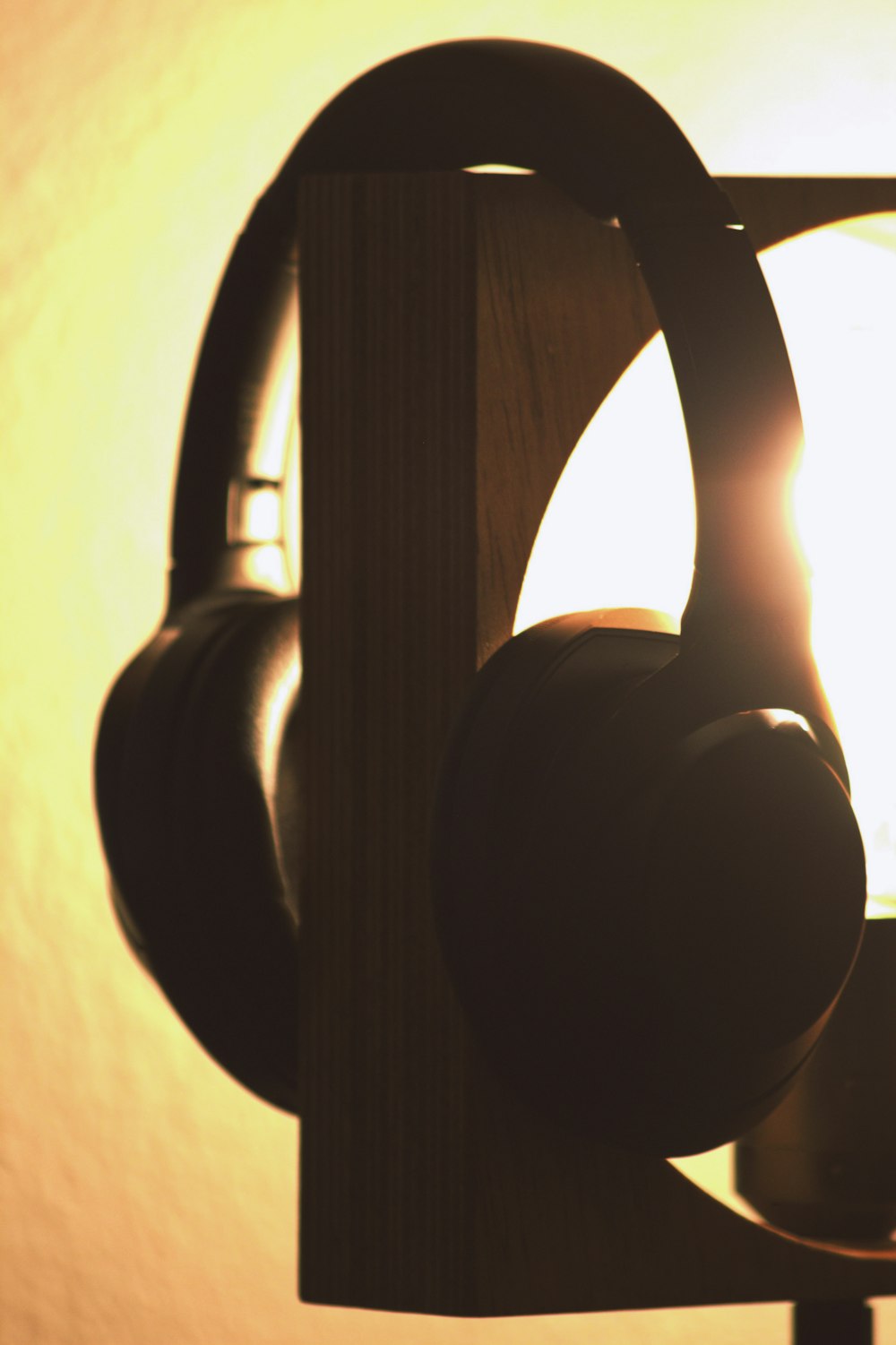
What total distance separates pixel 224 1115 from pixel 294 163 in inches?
18.8

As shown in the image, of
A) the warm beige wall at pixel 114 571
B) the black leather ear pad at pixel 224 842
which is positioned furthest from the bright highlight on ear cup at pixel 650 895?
the warm beige wall at pixel 114 571

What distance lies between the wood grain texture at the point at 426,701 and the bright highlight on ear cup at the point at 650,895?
32 millimetres

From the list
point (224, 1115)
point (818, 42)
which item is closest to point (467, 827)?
point (224, 1115)

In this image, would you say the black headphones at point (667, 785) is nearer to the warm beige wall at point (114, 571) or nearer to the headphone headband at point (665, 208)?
the headphone headband at point (665, 208)

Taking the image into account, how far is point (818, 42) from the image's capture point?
0.81 m

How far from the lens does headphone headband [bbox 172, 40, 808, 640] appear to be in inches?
12.3

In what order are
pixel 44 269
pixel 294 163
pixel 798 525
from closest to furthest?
pixel 798 525, pixel 294 163, pixel 44 269

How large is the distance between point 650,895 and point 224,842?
0.18 meters

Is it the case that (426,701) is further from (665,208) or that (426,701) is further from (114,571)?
(114,571)

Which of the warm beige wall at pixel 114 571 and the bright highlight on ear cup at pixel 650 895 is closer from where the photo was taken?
the bright highlight on ear cup at pixel 650 895

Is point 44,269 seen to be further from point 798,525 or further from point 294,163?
point 798,525

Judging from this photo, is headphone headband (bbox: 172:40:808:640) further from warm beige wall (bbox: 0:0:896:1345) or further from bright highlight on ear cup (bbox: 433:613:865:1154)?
warm beige wall (bbox: 0:0:896:1345)

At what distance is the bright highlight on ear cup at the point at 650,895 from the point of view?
1.01ft

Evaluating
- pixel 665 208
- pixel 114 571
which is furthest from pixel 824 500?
pixel 114 571
